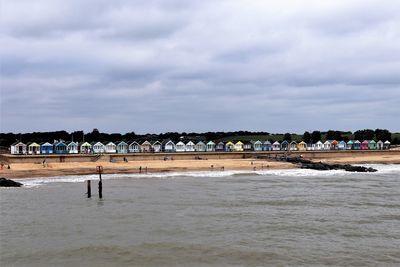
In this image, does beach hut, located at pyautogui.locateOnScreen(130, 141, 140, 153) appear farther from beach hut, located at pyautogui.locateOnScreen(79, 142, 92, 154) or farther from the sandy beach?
the sandy beach

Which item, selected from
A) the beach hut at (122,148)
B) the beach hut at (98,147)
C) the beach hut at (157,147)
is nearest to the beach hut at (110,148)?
the beach hut at (98,147)

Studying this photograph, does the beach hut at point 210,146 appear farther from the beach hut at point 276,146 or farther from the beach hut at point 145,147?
the beach hut at point 276,146

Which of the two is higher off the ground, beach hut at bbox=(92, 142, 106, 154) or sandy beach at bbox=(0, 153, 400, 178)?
beach hut at bbox=(92, 142, 106, 154)

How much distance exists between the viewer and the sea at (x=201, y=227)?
1853 cm

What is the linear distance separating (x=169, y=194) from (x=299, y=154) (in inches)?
2316

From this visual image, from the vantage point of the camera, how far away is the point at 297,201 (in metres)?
32.7

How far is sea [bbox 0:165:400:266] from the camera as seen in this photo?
60.8ft

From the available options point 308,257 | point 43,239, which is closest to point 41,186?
point 43,239

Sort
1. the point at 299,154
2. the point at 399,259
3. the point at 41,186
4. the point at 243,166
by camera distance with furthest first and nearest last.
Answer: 1. the point at 299,154
2. the point at 243,166
3. the point at 41,186
4. the point at 399,259

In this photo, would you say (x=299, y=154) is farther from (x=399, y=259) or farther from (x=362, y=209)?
(x=399, y=259)

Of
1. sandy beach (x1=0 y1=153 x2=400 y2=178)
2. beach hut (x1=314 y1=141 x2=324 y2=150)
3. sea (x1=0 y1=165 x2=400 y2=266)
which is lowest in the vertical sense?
sea (x1=0 y1=165 x2=400 y2=266)

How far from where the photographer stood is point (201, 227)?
23.8 meters

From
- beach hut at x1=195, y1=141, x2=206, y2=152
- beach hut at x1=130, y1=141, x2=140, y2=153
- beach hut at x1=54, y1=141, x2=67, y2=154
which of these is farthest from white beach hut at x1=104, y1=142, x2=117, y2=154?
beach hut at x1=195, y1=141, x2=206, y2=152

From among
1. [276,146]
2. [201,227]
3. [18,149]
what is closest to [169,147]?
[276,146]
